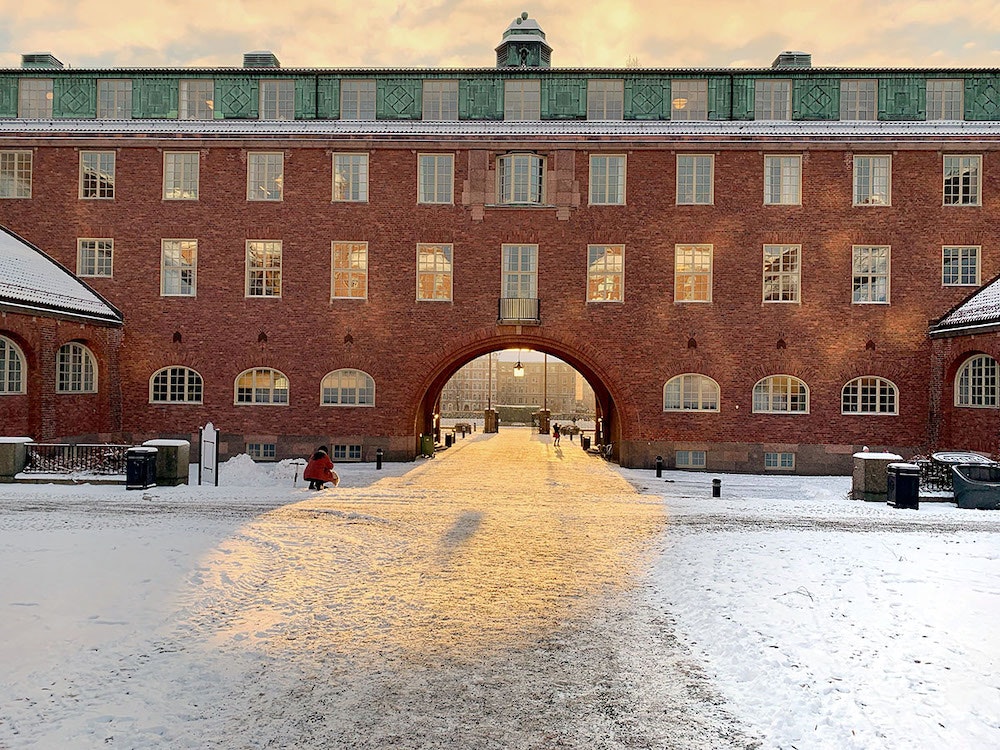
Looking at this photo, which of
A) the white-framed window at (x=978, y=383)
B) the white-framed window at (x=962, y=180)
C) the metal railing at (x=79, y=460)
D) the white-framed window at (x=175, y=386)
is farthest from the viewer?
the white-framed window at (x=175, y=386)

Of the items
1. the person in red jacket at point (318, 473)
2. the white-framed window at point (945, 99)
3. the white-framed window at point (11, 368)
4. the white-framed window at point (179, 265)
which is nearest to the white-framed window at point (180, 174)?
the white-framed window at point (179, 265)

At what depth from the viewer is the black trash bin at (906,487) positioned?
16.6 meters

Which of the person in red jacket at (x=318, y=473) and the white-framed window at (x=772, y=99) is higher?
the white-framed window at (x=772, y=99)

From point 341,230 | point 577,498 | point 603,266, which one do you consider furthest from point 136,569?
point 603,266

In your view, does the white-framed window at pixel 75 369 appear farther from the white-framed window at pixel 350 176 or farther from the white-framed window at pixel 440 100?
the white-framed window at pixel 440 100

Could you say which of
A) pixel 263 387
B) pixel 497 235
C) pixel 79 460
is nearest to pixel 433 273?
pixel 497 235

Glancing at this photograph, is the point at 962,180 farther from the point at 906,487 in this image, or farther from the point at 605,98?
the point at 906,487

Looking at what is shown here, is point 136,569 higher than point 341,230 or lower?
lower

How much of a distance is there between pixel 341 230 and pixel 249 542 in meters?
16.8

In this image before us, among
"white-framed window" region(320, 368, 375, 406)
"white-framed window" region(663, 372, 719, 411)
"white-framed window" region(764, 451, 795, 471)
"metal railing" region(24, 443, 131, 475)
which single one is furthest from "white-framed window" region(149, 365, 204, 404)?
"white-framed window" region(764, 451, 795, 471)

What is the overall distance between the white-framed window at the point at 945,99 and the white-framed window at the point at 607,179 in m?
12.3

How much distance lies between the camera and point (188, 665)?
22.5 ft

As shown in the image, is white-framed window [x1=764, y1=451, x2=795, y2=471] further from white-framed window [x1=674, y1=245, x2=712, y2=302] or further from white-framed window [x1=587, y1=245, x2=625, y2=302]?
white-framed window [x1=587, y1=245, x2=625, y2=302]

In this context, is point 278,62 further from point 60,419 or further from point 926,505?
point 926,505
